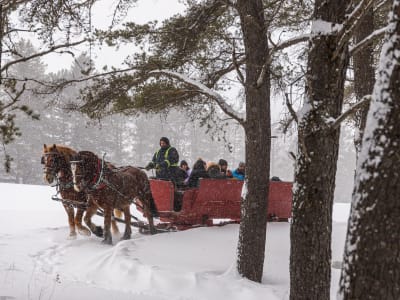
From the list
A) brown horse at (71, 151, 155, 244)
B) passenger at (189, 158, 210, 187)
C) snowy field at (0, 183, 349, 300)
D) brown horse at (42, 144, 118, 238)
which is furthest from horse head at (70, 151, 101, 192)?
passenger at (189, 158, 210, 187)

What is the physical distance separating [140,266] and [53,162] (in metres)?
3.22

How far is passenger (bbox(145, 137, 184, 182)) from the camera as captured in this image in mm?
9789

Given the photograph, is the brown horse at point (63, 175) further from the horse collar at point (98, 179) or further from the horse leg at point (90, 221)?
the horse collar at point (98, 179)

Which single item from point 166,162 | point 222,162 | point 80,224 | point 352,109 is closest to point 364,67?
point 352,109

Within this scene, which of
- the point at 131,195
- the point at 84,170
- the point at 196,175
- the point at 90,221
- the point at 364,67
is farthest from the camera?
the point at 196,175

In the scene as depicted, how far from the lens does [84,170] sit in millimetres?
8078

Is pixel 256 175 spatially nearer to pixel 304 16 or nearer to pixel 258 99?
pixel 258 99

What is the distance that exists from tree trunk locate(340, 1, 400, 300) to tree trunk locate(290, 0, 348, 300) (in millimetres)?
1074

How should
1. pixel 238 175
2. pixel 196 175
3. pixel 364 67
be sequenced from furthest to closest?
pixel 238 175
pixel 196 175
pixel 364 67

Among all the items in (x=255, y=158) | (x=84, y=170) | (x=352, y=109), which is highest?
(x=352, y=109)

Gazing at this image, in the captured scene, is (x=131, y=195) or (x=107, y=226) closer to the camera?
(x=107, y=226)

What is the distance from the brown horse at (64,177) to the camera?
834 centimetres

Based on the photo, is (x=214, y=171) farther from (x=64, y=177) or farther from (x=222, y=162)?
(x=64, y=177)

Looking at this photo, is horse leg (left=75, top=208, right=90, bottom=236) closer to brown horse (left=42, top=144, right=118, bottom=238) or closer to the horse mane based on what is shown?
brown horse (left=42, top=144, right=118, bottom=238)
